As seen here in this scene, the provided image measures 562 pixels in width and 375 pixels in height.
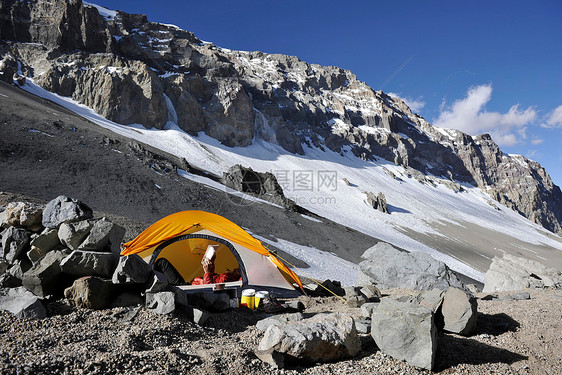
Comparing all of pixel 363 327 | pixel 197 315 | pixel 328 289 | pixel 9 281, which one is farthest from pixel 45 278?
pixel 328 289

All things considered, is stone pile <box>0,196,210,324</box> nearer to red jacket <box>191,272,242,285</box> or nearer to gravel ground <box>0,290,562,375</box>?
gravel ground <box>0,290,562,375</box>

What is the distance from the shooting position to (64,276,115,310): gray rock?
17.9 feet

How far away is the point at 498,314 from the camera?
6.45 meters

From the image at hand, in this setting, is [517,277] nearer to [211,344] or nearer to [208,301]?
[208,301]

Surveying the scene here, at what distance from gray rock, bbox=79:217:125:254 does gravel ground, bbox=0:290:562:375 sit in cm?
108

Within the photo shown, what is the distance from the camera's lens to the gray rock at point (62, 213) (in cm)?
678

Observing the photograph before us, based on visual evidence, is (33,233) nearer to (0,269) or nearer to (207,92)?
(0,269)

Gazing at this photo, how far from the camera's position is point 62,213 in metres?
6.83

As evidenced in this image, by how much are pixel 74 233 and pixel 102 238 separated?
1.93 ft

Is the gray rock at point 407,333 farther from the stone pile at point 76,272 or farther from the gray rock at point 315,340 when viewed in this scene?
the stone pile at point 76,272

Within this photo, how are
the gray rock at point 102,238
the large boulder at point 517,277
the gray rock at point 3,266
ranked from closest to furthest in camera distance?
1. the gray rock at point 102,238
2. the gray rock at point 3,266
3. the large boulder at point 517,277

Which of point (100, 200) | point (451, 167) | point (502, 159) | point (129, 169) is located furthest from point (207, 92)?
point (502, 159)

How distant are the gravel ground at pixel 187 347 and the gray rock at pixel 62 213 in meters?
1.96

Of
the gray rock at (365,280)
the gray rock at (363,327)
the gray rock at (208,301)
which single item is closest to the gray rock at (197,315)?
the gray rock at (208,301)
